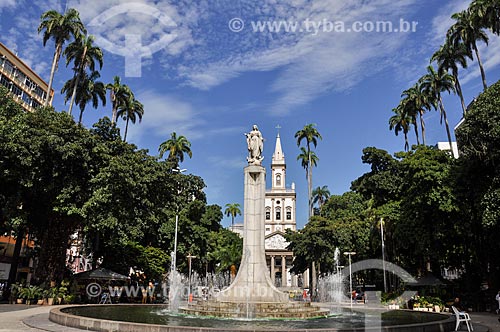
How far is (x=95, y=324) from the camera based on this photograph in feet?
37.8

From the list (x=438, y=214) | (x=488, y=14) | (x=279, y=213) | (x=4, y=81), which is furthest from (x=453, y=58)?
(x=279, y=213)

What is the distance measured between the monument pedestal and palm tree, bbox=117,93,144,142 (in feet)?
98.7

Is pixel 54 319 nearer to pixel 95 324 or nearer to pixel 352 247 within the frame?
pixel 95 324

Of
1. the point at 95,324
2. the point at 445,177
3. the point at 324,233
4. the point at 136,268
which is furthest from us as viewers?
the point at 324,233

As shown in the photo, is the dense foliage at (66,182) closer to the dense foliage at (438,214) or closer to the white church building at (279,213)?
the dense foliage at (438,214)

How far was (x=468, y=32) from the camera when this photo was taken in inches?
1361

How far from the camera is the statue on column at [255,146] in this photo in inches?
762

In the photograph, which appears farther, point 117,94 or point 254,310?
point 117,94

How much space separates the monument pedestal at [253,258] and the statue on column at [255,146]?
44 cm

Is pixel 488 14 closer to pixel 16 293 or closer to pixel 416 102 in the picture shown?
pixel 416 102

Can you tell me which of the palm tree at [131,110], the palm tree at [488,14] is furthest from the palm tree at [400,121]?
the palm tree at [131,110]

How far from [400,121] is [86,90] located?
38.1 m

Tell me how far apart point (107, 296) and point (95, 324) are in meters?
16.6

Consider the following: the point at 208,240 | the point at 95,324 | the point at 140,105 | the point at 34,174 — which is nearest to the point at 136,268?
the point at 208,240
